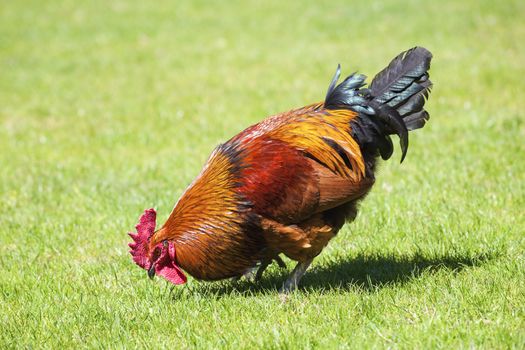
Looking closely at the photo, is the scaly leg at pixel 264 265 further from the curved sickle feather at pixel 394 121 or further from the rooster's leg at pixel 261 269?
the curved sickle feather at pixel 394 121

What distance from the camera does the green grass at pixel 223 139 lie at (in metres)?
4.95

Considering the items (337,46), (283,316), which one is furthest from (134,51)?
(283,316)

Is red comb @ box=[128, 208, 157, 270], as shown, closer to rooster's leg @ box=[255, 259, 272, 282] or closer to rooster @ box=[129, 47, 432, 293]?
rooster @ box=[129, 47, 432, 293]

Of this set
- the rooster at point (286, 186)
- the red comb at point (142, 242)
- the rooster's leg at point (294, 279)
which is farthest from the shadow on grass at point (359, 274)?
the red comb at point (142, 242)

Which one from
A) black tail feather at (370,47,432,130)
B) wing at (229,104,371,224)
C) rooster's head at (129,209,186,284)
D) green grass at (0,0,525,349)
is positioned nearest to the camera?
green grass at (0,0,525,349)

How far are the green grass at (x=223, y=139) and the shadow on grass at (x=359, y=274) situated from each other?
25 millimetres

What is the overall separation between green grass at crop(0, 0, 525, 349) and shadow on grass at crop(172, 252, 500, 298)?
25mm

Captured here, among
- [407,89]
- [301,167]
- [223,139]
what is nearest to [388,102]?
[407,89]

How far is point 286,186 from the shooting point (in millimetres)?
5137

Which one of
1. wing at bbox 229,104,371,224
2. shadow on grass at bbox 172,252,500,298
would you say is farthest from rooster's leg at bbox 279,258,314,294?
wing at bbox 229,104,371,224

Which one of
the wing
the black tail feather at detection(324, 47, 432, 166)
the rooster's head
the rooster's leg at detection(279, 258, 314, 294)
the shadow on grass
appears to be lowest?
the shadow on grass

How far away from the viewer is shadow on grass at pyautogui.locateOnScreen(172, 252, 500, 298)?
5.62 metres

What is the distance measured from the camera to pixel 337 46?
14.8 m

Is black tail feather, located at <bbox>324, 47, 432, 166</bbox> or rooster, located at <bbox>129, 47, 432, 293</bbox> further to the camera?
black tail feather, located at <bbox>324, 47, 432, 166</bbox>
